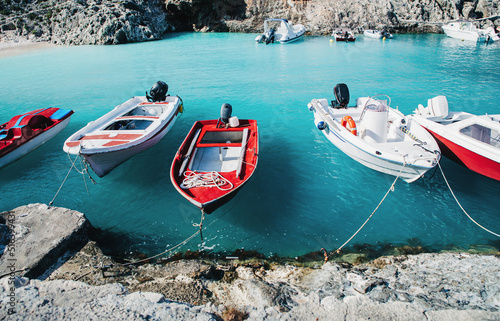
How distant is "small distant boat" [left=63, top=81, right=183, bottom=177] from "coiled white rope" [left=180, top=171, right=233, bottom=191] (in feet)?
9.34

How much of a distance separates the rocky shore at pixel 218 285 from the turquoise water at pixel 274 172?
971 millimetres

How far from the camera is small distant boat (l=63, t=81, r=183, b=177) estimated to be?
8.52 meters

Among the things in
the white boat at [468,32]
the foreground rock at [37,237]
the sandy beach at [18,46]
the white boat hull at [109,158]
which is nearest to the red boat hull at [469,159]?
the white boat hull at [109,158]

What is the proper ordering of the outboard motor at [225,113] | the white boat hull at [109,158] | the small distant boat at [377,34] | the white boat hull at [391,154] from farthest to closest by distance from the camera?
the small distant boat at [377,34]
the outboard motor at [225,113]
the white boat hull at [109,158]
the white boat hull at [391,154]

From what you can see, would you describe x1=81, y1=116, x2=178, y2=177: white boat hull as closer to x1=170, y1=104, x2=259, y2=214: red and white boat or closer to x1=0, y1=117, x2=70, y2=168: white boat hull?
x1=170, y1=104, x2=259, y2=214: red and white boat

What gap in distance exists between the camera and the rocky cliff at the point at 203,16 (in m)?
38.2

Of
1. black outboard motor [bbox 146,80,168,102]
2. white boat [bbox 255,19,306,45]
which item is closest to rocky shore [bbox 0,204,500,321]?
black outboard motor [bbox 146,80,168,102]

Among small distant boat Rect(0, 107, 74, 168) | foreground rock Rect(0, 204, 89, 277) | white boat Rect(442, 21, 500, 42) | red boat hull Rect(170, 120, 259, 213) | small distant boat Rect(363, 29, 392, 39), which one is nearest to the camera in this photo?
foreground rock Rect(0, 204, 89, 277)

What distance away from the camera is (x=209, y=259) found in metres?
6.30

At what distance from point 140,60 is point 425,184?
26.3 meters

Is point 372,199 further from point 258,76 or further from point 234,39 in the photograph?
point 234,39

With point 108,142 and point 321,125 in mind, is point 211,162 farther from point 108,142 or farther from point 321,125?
point 321,125

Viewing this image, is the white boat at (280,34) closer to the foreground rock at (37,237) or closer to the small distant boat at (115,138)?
the small distant boat at (115,138)

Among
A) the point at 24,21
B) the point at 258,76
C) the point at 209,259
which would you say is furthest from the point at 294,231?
the point at 24,21
